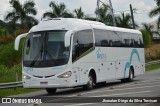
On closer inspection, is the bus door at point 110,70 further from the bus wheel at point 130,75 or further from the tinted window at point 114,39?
the bus wheel at point 130,75

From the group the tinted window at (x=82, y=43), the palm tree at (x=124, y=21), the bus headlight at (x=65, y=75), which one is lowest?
the bus headlight at (x=65, y=75)

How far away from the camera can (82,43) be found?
21141 millimetres

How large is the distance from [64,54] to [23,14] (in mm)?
53859

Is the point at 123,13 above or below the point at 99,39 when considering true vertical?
above

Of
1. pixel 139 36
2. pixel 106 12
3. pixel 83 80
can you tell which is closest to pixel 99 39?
pixel 83 80

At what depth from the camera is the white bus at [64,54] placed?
774 inches

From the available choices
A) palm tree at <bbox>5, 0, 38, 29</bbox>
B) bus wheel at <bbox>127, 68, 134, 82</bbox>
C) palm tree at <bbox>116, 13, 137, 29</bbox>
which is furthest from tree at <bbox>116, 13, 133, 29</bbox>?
bus wheel at <bbox>127, 68, 134, 82</bbox>

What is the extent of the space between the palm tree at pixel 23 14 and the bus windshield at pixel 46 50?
51.8 metres

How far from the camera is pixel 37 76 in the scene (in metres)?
19.8

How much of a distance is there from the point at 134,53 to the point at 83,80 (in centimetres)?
827

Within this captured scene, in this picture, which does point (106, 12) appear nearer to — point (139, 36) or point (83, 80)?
point (139, 36)

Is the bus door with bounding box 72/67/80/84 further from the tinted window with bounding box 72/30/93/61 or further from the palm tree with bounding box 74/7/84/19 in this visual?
the palm tree with bounding box 74/7/84/19

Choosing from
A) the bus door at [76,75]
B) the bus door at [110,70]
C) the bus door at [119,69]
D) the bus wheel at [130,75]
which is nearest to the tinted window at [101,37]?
the bus door at [110,70]

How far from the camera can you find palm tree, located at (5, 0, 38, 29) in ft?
236
